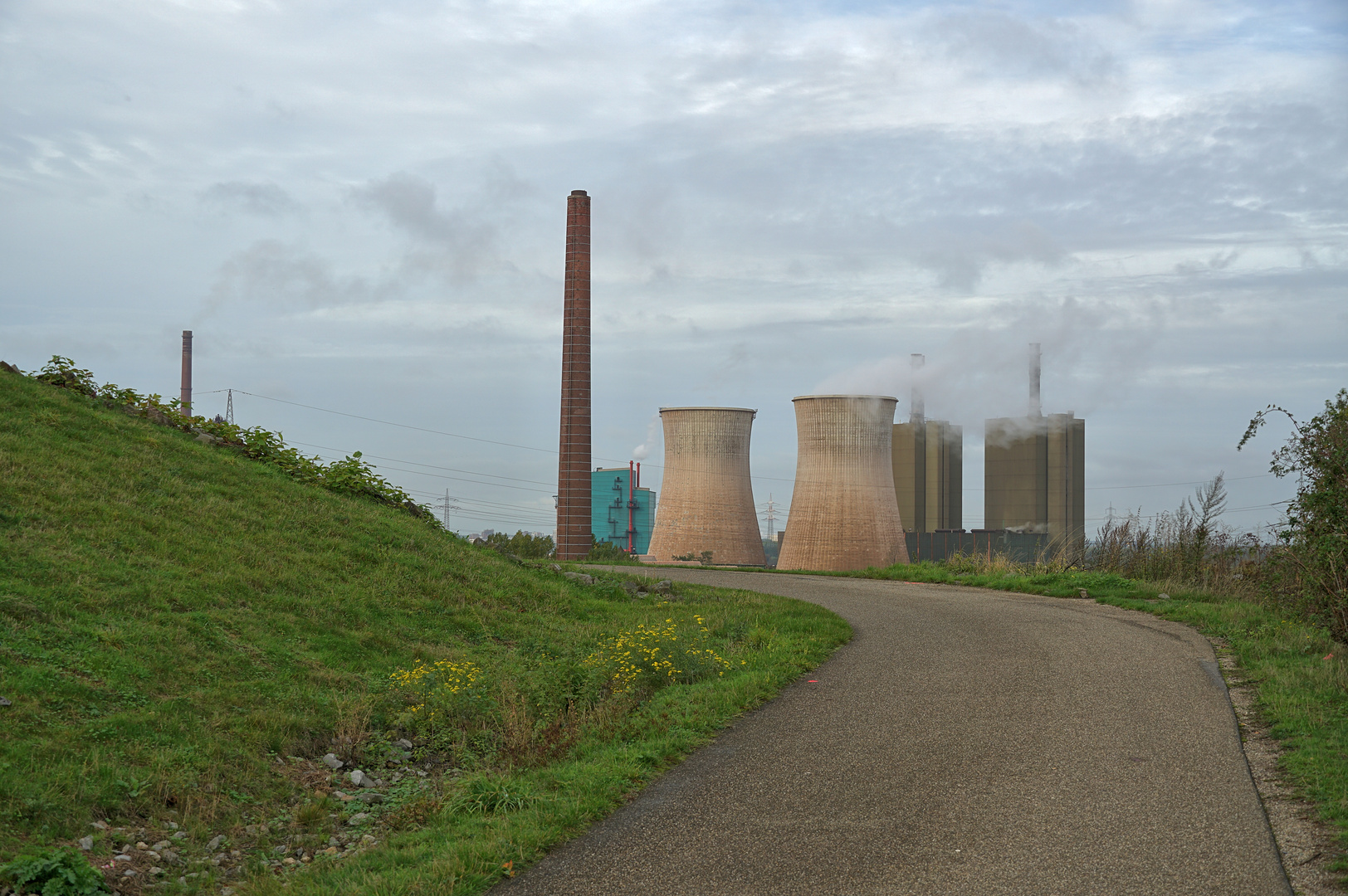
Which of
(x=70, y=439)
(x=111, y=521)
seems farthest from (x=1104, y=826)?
(x=70, y=439)

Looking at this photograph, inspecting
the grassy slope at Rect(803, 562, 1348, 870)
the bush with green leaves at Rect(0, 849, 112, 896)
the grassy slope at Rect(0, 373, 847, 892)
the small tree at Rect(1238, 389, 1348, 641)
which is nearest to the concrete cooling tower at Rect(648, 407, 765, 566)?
the grassy slope at Rect(803, 562, 1348, 870)

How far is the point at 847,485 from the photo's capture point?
2867cm

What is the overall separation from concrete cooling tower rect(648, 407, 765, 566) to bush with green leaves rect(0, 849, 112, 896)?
26280mm

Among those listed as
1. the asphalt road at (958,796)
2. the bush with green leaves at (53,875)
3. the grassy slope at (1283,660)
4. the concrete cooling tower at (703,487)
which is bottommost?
the bush with green leaves at (53,875)

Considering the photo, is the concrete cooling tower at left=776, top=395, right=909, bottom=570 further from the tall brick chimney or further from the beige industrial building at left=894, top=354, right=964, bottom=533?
the beige industrial building at left=894, top=354, right=964, bottom=533

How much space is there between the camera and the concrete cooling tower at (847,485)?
28.5 metres

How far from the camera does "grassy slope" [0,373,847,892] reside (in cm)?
494

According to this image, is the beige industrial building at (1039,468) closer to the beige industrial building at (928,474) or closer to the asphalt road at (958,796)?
the beige industrial building at (928,474)

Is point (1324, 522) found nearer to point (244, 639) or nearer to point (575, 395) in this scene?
point (244, 639)

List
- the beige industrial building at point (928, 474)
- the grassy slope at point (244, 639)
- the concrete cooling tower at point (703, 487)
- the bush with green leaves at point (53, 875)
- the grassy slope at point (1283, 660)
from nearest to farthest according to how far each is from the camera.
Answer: the bush with green leaves at point (53, 875), the grassy slope at point (244, 639), the grassy slope at point (1283, 660), the concrete cooling tower at point (703, 487), the beige industrial building at point (928, 474)

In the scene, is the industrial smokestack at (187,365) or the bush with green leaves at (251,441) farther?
the industrial smokestack at (187,365)

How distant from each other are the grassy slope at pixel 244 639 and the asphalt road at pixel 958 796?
38 cm

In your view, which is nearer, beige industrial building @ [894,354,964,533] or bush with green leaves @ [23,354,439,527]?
bush with green leaves @ [23,354,439,527]

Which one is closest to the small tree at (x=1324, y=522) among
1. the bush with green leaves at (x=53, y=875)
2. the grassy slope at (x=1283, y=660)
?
the grassy slope at (x=1283, y=660)
